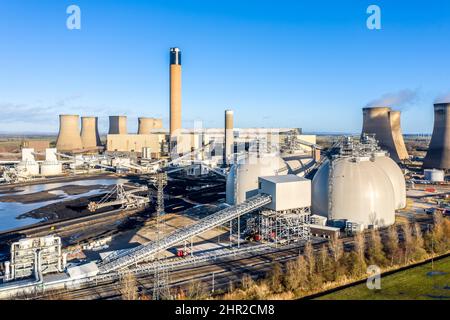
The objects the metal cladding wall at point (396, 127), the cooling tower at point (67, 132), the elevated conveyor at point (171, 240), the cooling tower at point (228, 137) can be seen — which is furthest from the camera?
the cooling tower at point (67, 132)

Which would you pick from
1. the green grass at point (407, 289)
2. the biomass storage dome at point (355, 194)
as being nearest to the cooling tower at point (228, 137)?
the biomass storage dome at point (355, 194)

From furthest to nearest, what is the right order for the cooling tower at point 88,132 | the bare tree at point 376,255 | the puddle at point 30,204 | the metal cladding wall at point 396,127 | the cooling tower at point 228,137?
the cooling tower at point 88,132
the metal cladding wall at point 396,127
the cooling tower at point 228,137
the puddle at point 30,204
the bare tree at point 376,255

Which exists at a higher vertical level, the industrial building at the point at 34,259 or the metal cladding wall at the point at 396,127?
the metal cladding wall at the point at 396,127

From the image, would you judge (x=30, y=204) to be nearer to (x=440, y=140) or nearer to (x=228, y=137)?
(x=228, y=137)

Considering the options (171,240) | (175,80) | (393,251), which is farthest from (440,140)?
(171,240)

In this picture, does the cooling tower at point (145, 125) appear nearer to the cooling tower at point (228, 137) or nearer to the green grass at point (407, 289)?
the cooling tower at point (228, 137)
